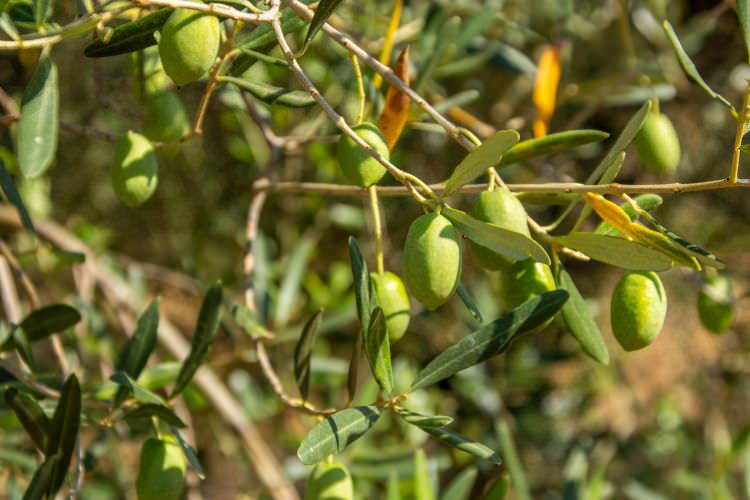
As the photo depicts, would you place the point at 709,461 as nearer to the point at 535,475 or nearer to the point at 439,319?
the point at 535,475

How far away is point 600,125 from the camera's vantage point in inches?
→ 98.9

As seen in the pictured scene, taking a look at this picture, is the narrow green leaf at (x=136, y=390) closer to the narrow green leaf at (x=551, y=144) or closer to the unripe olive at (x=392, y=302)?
the unripe olive at (x=392, y=302)

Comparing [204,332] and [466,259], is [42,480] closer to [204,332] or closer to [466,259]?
[204,332]

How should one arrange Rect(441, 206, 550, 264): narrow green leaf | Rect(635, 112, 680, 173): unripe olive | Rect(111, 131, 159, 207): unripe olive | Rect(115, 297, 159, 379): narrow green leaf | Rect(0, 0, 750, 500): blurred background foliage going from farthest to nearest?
Rect(0, 0, 750, 500): blurred background foliage
Rect(635, 112, 680, 173): unripe olive
Rect(115, 297, 159, 379): narrow green leaf
Rect(111, 131, 159, 207): unripe olive
Rect(441, 206, 550, 264): narrow green leaf

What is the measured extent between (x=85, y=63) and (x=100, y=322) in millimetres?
1101

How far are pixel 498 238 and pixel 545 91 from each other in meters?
0.72

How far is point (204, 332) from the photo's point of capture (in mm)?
1110

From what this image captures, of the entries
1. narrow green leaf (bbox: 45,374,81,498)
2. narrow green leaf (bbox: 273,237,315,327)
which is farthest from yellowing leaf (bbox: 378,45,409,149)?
narrow green leaf (bbox: 273,237,315,327)

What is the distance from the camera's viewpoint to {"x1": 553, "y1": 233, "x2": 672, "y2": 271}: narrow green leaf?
0.80 metres

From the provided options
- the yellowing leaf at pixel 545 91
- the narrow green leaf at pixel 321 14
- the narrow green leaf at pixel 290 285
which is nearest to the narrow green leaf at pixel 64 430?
the narrow green leaf at pixel 321 14

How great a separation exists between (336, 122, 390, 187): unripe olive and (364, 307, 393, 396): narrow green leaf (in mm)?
121

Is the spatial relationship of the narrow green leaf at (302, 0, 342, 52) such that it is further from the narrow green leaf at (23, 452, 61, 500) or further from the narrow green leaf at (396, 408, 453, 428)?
the narrow green leaf at (23, 452, 61, 500)

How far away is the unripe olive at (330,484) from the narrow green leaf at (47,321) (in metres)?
0.37

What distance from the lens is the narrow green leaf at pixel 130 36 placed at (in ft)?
2.97
